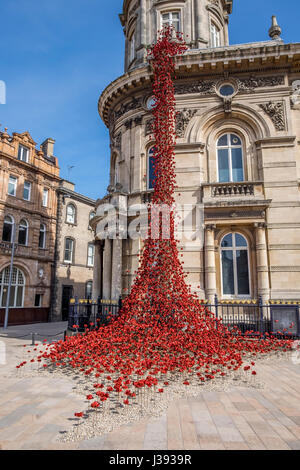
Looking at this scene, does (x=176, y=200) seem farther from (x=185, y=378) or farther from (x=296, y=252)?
(x=185, y=378)

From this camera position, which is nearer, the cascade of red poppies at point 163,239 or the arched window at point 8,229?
the cascade of red poppies at point 163,239

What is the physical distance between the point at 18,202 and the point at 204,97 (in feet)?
57.6

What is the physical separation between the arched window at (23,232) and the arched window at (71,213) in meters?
5.04

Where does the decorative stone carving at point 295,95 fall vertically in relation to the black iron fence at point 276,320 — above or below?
above

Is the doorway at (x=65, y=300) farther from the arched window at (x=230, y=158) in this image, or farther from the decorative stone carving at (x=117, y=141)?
the arched window at (x=230, y=158)

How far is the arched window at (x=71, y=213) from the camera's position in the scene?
30.5 m

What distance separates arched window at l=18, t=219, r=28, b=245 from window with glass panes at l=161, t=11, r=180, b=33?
18.3 m

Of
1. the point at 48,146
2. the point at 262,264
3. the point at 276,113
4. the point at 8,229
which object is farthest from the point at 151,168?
the point at 48,146

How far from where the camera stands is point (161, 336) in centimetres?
981

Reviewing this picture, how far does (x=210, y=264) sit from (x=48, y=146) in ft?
77.9

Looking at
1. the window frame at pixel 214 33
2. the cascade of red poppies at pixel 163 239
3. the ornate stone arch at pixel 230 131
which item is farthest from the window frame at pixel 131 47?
the ornate stone arch at pixel 230 131

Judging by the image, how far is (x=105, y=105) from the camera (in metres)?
18.5

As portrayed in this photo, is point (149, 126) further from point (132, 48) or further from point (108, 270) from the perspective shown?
point (132, 48)

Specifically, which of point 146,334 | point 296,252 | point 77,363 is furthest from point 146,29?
A: point 77,363
